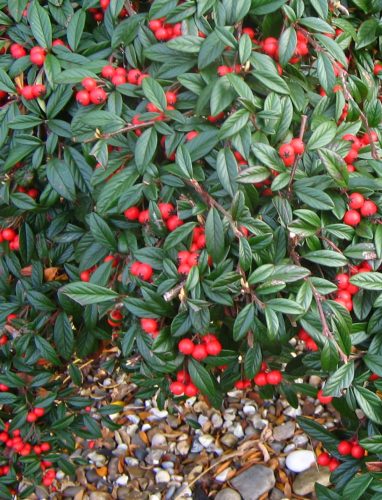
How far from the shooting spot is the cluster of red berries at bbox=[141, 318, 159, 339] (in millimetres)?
1425

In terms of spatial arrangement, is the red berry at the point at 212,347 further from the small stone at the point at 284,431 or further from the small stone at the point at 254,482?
the small stone at the point at 284,431

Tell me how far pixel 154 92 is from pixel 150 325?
1.81 feet

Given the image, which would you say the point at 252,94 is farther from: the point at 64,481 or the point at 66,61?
the point at 64,481

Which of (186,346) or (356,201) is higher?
(356,201)

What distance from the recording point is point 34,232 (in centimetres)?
189

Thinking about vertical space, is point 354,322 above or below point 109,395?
above

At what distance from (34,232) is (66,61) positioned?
20.9 inches

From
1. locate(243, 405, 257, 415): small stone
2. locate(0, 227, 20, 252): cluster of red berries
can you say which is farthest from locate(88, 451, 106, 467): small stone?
locate(0, 227, 20, 252): cluster of red berries

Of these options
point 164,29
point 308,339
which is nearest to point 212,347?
point 308,339

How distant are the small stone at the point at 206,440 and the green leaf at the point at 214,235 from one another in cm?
157

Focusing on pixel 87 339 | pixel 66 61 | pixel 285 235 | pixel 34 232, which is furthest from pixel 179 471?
pixel 66 61

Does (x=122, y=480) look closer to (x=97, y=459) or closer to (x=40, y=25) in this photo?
(x=97, y=459)

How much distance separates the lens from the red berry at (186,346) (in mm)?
1401

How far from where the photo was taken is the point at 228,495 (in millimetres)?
2408
